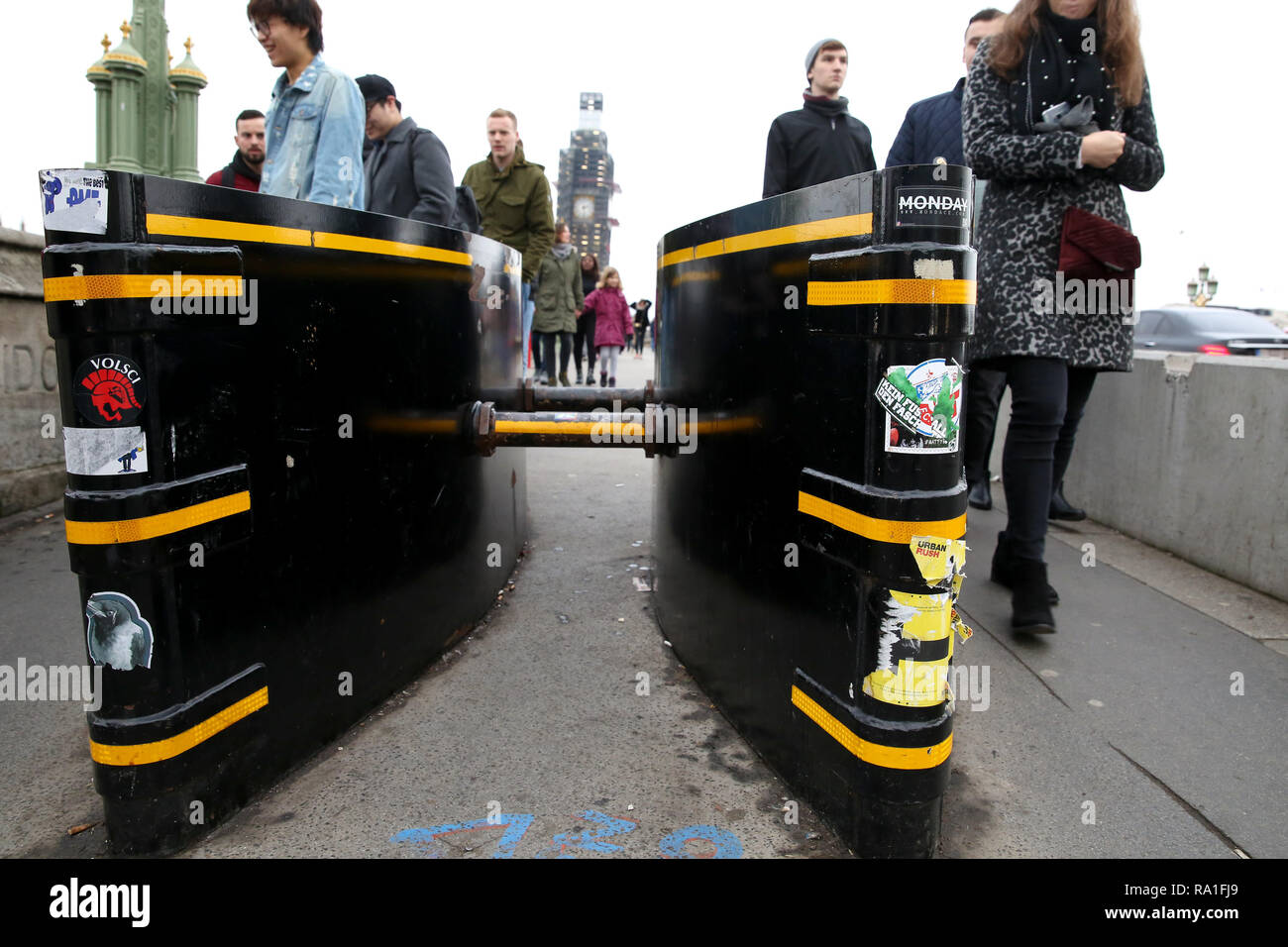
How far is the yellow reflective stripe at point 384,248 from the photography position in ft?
7.49

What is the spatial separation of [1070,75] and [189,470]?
2981 mm

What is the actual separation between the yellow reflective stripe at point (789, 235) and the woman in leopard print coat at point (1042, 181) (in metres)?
1.06

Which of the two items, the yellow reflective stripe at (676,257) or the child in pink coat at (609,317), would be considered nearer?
the yellow reflective stripe at (676,257)

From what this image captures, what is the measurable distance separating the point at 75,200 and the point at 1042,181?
111 inches

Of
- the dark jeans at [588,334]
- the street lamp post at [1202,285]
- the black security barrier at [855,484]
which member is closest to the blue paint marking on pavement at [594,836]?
the black security barrier at [855,484]

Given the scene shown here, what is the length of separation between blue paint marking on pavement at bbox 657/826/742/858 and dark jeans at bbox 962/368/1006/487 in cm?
268

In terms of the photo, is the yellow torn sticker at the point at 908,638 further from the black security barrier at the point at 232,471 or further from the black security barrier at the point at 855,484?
the black security barrier at the point at 232,471

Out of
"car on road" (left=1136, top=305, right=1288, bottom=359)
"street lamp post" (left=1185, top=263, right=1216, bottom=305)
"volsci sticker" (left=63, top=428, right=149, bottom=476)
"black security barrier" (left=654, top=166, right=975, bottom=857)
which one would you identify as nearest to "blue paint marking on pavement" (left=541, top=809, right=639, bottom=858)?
"black security barrier" (left=654, top=166, right=975, bottom=857)

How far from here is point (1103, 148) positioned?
9.57 ft

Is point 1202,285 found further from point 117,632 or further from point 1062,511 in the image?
point 117,632

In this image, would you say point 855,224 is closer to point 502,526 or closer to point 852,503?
point 852,503

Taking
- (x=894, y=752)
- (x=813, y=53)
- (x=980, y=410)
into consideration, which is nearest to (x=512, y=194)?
(x=813, y=53)
